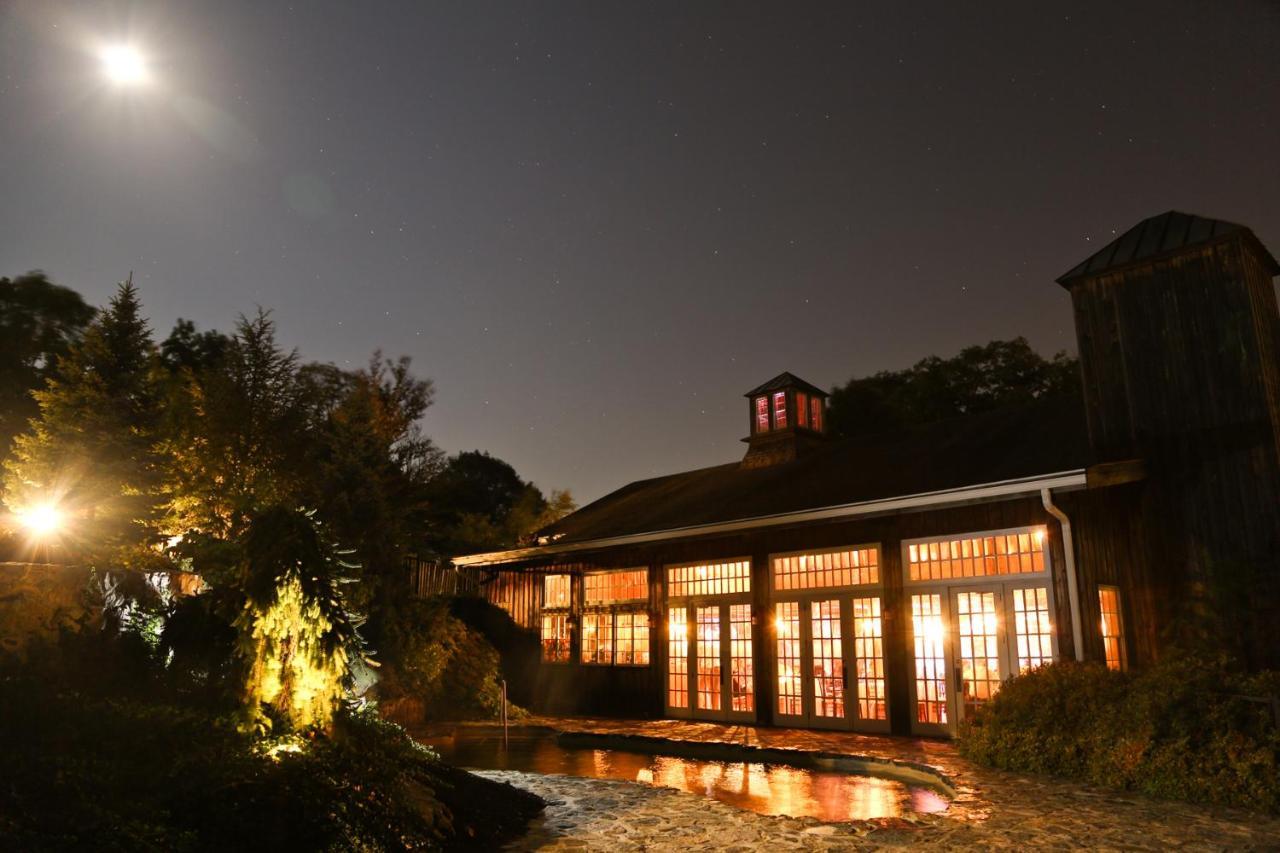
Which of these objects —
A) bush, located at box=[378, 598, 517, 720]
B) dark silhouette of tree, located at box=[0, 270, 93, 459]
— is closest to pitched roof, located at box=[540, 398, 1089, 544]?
bush, located at box=[378, 598, 517, 720]

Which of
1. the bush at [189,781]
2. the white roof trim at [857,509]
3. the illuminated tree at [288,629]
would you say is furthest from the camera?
the white roof trim at [857,509]

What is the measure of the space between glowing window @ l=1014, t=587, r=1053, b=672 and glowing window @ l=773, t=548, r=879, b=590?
7.05 ft

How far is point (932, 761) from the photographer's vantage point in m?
9.84

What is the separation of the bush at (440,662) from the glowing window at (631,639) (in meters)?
2.71

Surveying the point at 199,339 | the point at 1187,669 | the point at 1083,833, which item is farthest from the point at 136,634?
the point at 199,339

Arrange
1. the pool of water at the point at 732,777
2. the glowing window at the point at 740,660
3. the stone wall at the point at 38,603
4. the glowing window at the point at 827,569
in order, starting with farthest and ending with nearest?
the glowing window at the point at 740,660 → the glowing window at the point at 827,569 → the pool of water at the point at 732,777 → the stone wall at the point at 38,603

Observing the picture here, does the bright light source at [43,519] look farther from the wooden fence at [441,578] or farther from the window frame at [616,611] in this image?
the window frame at [616,611]

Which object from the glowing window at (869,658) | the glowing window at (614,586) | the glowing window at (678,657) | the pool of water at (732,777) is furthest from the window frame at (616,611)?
the glowing window at (869,658)

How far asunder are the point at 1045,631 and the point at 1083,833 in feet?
16.2

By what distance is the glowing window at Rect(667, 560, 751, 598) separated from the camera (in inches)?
590

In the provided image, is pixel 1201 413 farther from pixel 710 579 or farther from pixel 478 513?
pixel 478 513

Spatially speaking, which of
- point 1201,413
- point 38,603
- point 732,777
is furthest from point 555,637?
point 1201,413

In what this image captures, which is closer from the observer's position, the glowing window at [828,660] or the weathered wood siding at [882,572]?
the weathered wood siding at [882,572]

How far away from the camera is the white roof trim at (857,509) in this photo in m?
10.5
